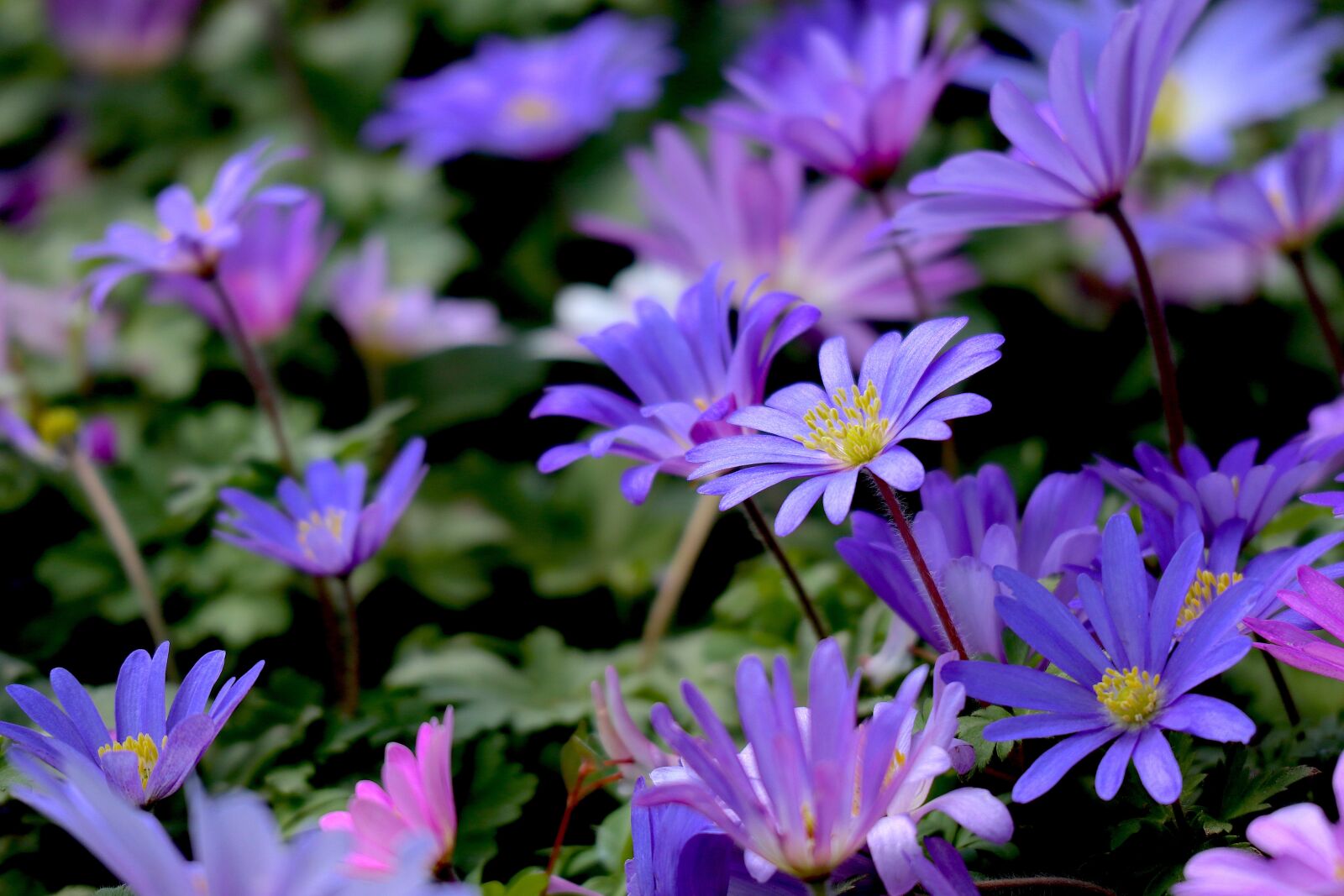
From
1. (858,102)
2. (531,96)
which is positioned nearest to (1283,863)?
(858,102)

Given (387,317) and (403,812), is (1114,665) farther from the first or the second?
(387,317)

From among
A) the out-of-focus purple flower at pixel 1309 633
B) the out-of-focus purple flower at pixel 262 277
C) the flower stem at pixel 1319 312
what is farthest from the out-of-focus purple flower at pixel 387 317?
the out-of-focus purple flower at pixel 1309 633

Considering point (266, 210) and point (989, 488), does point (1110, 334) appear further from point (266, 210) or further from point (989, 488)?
point (266, 210)

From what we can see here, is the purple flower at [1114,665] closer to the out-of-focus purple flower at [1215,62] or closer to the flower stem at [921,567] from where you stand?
the flower stem at [921,567]

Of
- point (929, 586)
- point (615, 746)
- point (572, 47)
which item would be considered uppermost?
point (572, 47)

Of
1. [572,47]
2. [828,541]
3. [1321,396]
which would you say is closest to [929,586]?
[828,541]
